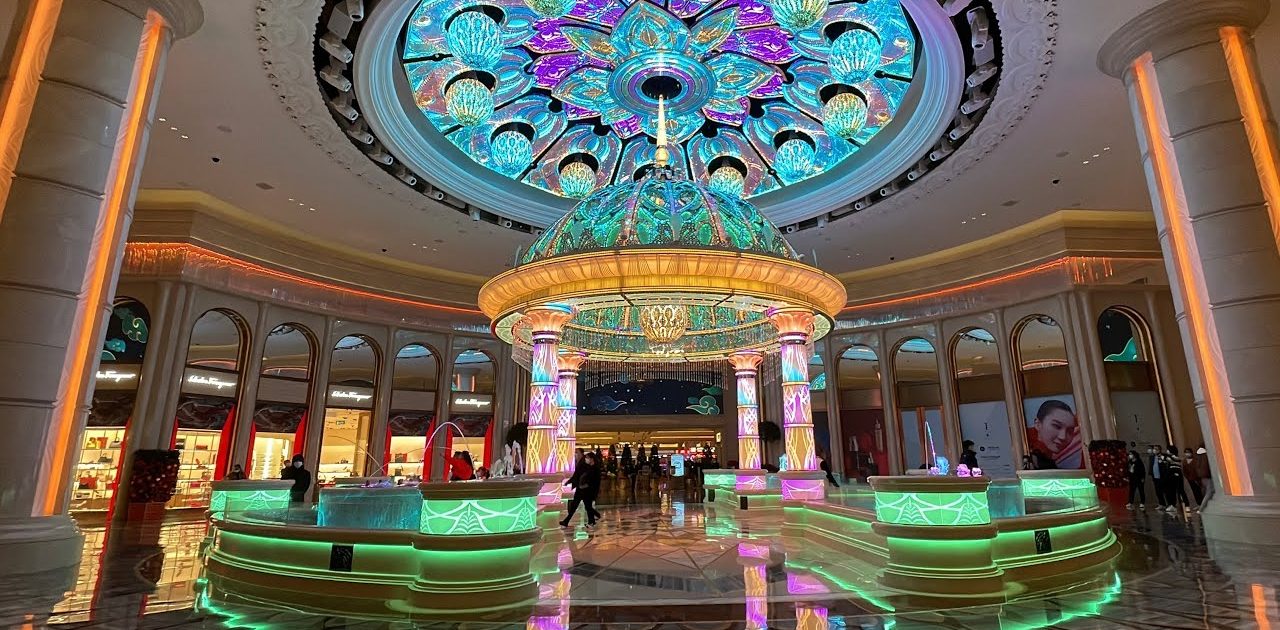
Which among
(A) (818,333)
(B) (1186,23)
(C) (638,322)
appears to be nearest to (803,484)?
(A) (818,333)

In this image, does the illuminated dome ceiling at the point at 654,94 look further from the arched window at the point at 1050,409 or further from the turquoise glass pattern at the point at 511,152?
the arched window at the point at 1050,409

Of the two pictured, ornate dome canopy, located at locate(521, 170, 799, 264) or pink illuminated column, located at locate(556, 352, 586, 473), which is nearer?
ornate dome canopy, located at locate(521, 170, 799, 264)

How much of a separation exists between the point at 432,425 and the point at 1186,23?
1603 cm

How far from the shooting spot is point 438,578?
433 centimetres

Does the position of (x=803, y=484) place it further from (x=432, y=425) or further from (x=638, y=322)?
(x=432, y=425)

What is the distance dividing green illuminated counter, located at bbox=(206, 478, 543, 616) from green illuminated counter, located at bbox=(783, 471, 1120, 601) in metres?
2.80

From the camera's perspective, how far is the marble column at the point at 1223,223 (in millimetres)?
5758

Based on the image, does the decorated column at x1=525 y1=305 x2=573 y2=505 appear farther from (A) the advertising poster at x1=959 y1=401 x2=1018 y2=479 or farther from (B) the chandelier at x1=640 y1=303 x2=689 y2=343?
(A) the advertising poster at x1=959 y1=401 x2=1018 y2=479

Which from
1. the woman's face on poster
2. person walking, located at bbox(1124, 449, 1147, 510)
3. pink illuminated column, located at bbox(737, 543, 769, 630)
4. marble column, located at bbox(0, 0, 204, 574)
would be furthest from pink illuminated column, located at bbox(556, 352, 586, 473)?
the woman's face on poster

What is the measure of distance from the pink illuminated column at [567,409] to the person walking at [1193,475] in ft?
35.5

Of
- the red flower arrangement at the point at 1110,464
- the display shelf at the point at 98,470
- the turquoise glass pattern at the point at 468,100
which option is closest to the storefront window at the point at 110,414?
the display shelf at the point at 98,470

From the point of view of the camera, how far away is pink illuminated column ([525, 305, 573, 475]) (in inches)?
343

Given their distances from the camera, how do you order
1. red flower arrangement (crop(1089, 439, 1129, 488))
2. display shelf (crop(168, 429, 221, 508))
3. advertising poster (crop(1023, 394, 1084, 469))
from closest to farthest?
red flower arrangement (crop(1089, 439, 1129, 488)), display shelf (crop(168, 429, 221, 508)), advertising poster (crop(1023, 394, 1084, 469))

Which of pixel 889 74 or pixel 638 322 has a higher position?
pixel 889 74
